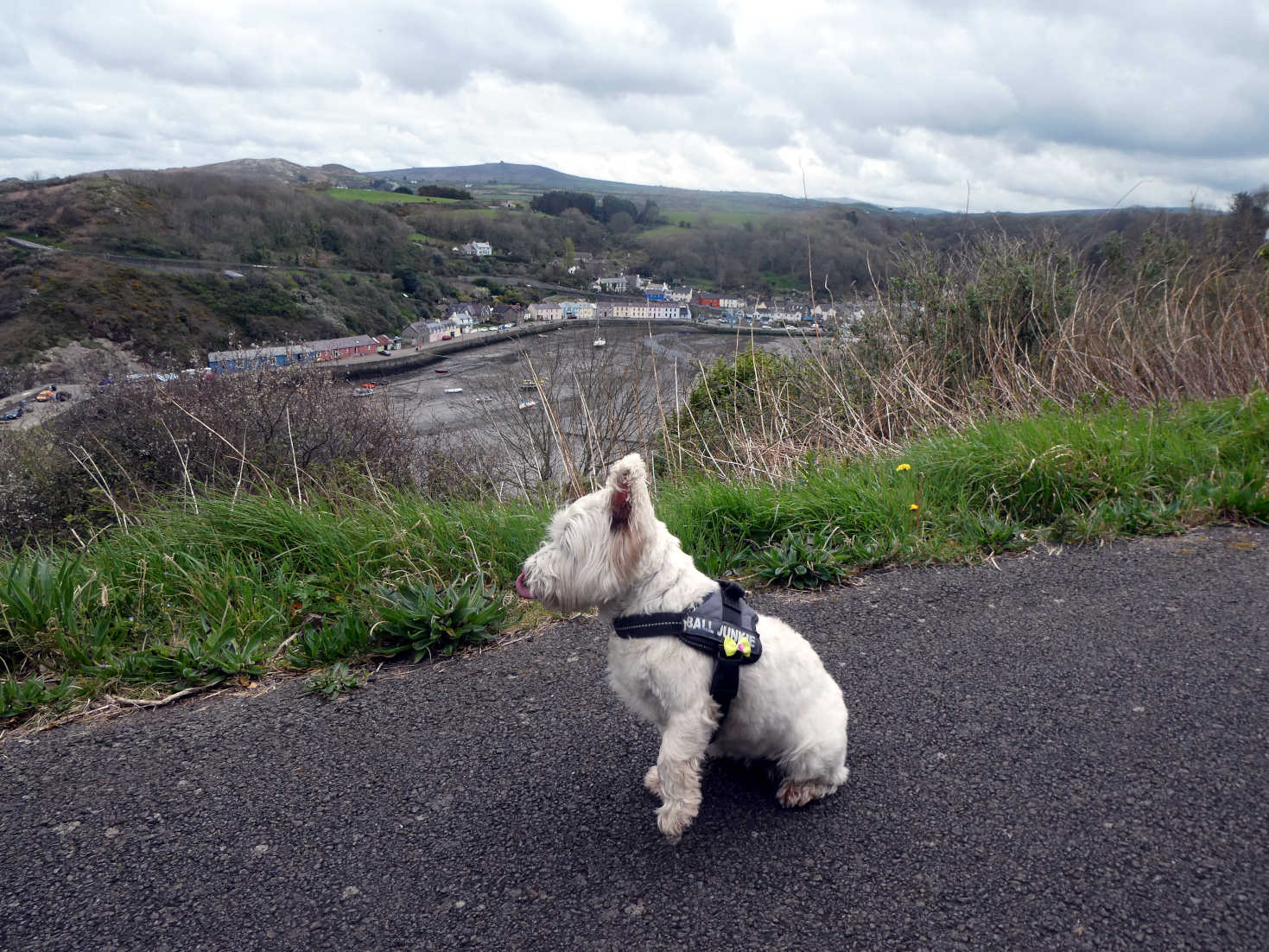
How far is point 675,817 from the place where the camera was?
85.7 inches

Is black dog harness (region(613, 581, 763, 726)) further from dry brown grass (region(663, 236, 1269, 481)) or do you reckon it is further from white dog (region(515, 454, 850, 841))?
dry brown grass (region(663, 236, 1269, 481))

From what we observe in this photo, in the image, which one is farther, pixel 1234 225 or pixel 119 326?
pixel 119 326

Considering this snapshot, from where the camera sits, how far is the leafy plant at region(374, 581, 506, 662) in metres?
3.44

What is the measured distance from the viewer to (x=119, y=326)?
16.2 m

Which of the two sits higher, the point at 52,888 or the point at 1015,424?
the point at 1015,424

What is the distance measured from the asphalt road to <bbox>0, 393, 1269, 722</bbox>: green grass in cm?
34

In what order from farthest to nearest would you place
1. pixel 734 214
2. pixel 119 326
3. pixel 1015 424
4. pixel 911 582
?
pixel 734 214 → pixel 119 326 → pixel 1015 424 → pixel 911 582

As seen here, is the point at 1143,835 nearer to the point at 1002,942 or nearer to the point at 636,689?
the point at 1002,942

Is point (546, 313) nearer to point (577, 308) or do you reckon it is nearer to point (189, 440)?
point (577, 308)

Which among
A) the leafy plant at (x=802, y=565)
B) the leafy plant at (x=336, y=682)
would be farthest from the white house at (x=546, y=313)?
the leafy plant at (x=336, y=682)

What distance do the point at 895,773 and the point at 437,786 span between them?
160 centimetres

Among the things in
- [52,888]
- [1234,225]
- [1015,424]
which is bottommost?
[52,888]

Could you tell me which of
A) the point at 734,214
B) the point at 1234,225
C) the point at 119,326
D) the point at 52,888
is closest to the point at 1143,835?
the point at 52,888

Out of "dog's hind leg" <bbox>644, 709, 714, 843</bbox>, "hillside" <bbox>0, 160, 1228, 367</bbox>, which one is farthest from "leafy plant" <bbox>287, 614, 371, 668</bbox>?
"hillside" <bbox>0, 160, 1228, 367</bbox>
